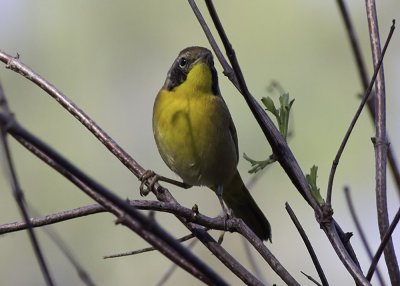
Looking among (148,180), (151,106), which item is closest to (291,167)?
(148,180)

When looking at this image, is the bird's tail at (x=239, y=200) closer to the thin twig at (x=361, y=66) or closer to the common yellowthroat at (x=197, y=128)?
the common yellowthroat at (x=197, y=128)

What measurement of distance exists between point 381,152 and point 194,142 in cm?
189

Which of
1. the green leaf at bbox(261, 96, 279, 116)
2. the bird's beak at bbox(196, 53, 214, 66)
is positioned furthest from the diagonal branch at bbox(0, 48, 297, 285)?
the bird's beak at bbox(196, 53, 214, 66)

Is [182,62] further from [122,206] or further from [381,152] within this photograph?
[122,206]

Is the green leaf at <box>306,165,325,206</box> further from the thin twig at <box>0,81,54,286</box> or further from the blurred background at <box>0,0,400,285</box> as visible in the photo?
the blurred background at <box>0,0,400,285</box>

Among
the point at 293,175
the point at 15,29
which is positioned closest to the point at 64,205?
the point at 15,29

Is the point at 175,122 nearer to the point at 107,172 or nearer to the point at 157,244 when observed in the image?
the point at 157,244

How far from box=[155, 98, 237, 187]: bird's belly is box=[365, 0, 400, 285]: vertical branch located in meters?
1.74

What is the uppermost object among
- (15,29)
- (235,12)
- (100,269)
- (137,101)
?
(15,29)

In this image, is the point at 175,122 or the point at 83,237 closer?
the point at 175,122

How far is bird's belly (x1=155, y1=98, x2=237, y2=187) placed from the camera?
390 centimetres

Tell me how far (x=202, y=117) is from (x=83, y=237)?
2976mm

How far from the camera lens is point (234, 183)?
4.39 meters

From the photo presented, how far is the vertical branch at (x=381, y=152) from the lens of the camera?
1.85m
